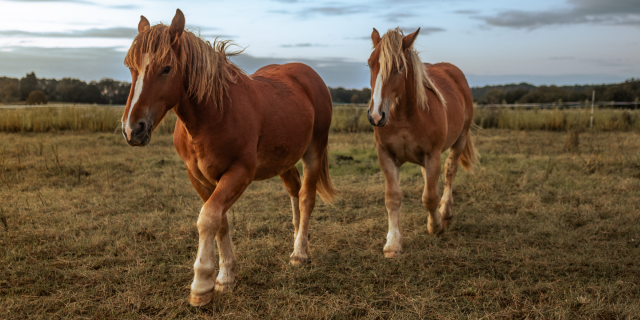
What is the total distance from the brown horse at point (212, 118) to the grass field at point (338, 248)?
50 cm

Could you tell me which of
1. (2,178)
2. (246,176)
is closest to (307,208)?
(246,176)

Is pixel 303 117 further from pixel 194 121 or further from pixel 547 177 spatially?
pixel 547 177

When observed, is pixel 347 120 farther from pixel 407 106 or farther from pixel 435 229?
pixel 407 106

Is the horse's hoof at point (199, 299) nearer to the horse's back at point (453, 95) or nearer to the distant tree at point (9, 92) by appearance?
the horse's back at point (453, 95)

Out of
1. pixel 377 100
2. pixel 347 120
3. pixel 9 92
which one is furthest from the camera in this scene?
pixel 9 92

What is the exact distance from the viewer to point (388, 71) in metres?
3.48

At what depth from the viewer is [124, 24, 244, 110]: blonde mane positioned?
2326 mm

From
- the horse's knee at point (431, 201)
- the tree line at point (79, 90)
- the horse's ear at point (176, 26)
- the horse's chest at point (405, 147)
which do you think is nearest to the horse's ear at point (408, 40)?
the horse's chest at point (405, 147)

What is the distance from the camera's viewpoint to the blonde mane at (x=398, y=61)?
3.49 meters

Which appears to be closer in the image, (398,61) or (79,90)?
(398,61)

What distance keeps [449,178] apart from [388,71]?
212 centimetres

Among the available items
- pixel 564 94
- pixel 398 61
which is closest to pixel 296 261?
pixel 398 61

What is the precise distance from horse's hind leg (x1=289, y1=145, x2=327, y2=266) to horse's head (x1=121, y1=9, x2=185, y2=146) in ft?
5.40

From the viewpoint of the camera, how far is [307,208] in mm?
3781
